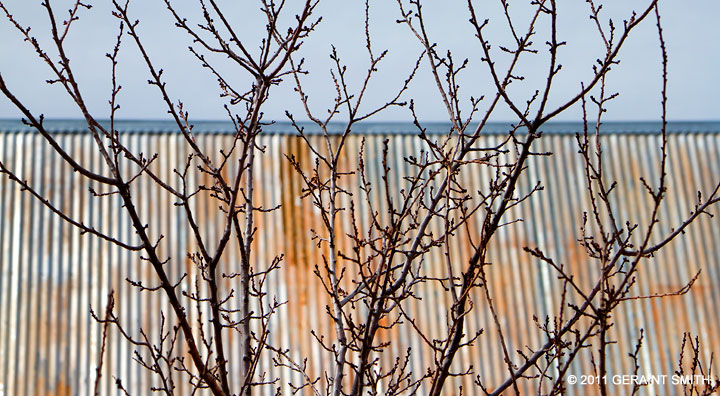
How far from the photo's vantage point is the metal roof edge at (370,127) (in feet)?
32.1

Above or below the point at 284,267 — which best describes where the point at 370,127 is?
above

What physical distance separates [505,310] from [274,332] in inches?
113

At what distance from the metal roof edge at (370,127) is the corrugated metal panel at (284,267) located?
0.26 feet

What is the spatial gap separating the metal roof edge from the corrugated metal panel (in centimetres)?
8

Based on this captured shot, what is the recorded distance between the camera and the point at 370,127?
10.2m

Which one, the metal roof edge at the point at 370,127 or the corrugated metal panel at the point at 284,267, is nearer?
the corrugated metal panel at the point at 284,267

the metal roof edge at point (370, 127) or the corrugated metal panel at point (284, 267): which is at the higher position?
the metal roof edge at point (370, 127)

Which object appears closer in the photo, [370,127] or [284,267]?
[284,267]

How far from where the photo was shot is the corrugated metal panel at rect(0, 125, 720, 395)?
355 inches

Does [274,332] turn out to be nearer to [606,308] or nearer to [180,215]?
[180,215]

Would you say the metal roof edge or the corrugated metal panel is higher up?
the metal roof edge

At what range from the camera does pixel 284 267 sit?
30.9 ft

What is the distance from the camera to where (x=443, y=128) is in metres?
10.4

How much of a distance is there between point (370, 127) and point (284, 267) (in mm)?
2211
